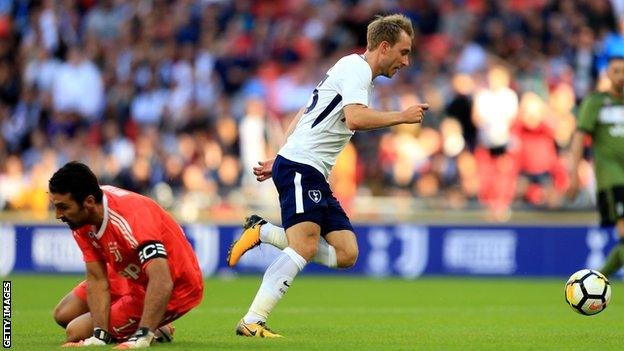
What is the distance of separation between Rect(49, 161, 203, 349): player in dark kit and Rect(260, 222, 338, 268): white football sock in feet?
2.88

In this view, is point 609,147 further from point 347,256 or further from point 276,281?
point 276,281

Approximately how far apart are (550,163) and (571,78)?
2183mm

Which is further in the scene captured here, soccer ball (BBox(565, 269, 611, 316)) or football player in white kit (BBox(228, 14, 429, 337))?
soccer ball (BBox(565, 269, 611, 316))

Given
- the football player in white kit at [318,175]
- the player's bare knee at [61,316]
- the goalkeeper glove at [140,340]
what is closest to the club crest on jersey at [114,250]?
the goalkeeper glove at [140,340]

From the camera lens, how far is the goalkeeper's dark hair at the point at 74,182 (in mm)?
7527

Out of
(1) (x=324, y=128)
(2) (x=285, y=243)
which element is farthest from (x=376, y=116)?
(2) (x=285, y=243)

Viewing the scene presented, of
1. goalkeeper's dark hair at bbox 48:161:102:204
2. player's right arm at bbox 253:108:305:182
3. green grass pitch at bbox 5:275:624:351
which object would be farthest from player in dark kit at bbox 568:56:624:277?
goalkeeper's dark hair at bbox 48:161:102:204

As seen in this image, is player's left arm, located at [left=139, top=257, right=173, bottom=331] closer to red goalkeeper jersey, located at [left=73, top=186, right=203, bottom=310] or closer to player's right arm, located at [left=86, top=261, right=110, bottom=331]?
red goalkeeper jersey, located at [left=73, top=186, right=203, bottom=310]

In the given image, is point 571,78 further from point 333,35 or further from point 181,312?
point 181,312

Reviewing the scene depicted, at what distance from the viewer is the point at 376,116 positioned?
854 cm

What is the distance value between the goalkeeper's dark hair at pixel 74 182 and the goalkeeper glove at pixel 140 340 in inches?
33.8

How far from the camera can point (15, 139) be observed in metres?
22.6

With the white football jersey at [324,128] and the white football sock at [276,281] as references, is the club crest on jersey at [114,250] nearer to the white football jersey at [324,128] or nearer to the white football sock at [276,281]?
the white football sock at [276,281]

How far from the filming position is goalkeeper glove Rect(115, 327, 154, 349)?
7605 mm
